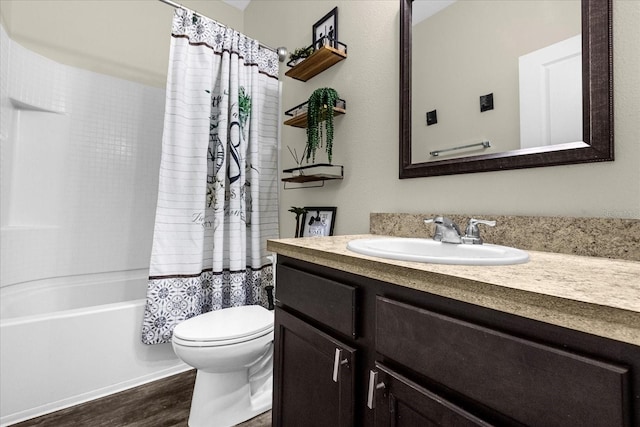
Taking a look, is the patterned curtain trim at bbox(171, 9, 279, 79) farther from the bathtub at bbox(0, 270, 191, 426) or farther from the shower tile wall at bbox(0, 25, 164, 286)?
the bathtub at bbox(0, 270, 191, 426)

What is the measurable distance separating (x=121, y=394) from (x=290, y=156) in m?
1.62

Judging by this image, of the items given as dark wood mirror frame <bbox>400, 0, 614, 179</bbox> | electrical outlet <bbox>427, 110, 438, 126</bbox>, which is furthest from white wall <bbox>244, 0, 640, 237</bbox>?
electrical outlet <bbox>427, 110, 438, 126</bbox>

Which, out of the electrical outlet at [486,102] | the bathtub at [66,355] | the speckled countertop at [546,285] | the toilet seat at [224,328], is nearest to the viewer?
the speckled countertop at [546,285]

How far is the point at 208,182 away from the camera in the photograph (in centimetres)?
180

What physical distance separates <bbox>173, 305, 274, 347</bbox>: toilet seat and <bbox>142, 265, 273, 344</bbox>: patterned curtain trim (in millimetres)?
254

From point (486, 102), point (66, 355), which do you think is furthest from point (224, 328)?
point (486, 102)

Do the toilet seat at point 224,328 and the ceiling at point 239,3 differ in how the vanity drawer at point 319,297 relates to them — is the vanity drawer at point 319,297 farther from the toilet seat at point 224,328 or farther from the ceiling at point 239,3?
the ceiling at point 239,3

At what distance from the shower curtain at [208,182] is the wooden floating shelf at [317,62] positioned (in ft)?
1.01

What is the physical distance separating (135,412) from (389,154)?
65.8 inches

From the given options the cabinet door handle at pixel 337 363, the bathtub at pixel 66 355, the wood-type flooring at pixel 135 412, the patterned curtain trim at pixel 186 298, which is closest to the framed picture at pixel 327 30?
the patterned curtain trim at pixel 186 298

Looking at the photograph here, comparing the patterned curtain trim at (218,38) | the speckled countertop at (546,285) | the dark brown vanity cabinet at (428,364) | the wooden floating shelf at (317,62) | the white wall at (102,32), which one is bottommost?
the dark brown vanity cabinet at (428,364)

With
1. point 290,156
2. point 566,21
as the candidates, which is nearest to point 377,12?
point 566,21

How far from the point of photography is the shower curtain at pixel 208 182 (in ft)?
5.31

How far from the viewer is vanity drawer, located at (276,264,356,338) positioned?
2.56 ft
